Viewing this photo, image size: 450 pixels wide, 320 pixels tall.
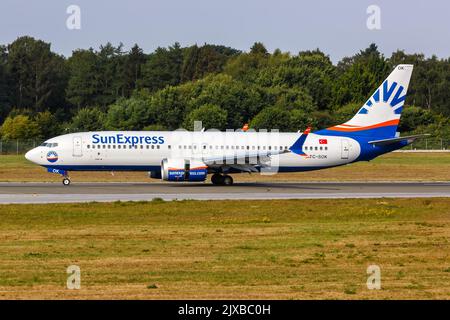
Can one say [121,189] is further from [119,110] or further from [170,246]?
[119,110]

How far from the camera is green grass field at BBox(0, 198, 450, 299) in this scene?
20062 mm

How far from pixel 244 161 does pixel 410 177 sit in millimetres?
18903

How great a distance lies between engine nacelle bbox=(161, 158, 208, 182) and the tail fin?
11.0 m

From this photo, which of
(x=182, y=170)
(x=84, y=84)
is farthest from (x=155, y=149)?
(x=84, y=84)

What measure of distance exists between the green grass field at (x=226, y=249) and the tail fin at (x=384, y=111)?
16.1 metres

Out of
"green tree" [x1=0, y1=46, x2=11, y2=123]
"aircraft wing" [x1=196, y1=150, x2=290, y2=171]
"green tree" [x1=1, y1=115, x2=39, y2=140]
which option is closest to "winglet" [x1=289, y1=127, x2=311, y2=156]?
"aircraft wing" [x1=196, y1=150, x2=290, y2=171]

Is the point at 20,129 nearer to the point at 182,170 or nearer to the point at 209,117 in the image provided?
the point at 209,117

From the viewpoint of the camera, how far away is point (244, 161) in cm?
5303

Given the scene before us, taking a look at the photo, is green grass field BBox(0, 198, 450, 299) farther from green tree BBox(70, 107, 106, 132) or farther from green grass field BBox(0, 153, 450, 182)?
green tree BBox(70, 107, 106, 132)

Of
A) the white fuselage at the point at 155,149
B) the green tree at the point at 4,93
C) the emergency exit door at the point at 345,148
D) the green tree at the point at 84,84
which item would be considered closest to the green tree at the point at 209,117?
the emergency exit door at the point at 345,148

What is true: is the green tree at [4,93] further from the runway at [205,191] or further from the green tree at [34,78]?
the runway at [205,191]

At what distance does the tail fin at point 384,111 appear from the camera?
186 ft
